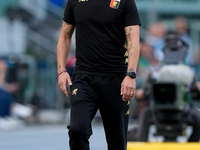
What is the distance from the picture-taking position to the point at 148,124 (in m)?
7.27

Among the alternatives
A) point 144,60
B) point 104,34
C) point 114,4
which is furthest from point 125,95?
point 144,60

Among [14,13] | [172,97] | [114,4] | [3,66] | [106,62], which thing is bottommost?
[172,97]

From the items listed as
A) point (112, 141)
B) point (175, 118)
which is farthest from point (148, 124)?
point (112, 141)

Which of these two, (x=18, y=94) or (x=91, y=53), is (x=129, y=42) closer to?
(x=91, y=53)

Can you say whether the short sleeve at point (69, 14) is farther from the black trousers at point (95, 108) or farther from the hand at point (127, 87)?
the hand at point (127, 87)

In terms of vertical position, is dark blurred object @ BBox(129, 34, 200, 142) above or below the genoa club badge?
below

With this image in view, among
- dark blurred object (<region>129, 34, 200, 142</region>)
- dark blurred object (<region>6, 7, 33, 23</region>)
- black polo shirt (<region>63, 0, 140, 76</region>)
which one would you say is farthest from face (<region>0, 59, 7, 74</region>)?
black polo shirt (<region>63, 0, 140, 76</region>)

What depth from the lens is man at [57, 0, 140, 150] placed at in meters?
4.86

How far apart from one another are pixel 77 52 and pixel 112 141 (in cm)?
82

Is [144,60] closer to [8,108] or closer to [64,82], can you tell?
[8,108]

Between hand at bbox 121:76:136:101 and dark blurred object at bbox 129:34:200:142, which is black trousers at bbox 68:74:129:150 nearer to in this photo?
hand at bbox 121:76:136:101

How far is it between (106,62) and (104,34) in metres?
0.24

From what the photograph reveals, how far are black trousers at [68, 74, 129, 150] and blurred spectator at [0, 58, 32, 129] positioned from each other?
A: 8303 millimetres

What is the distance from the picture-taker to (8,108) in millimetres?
13125
